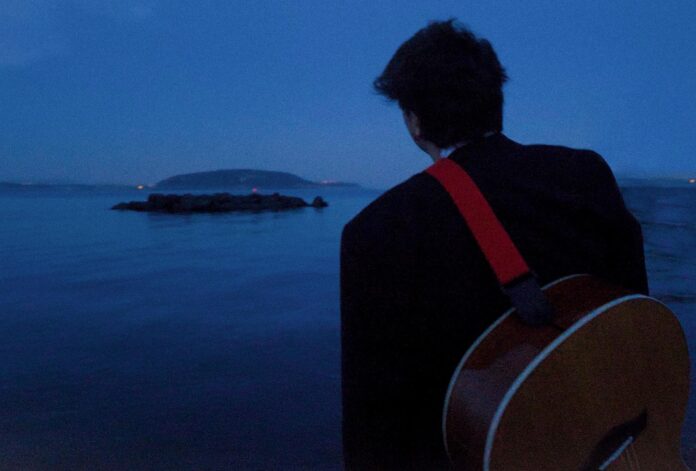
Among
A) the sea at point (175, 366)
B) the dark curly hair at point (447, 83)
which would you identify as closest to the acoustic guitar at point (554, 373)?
the dark curly hair at point (447, 83)

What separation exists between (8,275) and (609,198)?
12283 mm

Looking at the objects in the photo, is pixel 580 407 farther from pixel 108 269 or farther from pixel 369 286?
pixel 108 269

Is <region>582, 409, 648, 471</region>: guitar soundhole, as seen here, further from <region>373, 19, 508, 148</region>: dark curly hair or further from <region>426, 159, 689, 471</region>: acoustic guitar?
<region>373, 19, 508, 148</region>: dark curly hair

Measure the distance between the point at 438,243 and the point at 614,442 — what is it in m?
0.60

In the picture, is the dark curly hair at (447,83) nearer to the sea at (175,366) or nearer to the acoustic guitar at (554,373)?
the acoustic guitar at (554,373)

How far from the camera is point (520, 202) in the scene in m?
1.16

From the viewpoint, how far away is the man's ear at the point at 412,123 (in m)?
1.38

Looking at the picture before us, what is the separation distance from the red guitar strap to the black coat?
3cm

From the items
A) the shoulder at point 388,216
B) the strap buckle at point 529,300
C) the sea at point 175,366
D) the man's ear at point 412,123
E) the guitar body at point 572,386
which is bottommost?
the sea at point 175,366

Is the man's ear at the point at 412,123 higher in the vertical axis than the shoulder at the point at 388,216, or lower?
higher

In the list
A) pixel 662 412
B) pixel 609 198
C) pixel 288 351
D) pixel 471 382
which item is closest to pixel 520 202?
pixel 609 198

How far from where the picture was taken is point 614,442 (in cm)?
117

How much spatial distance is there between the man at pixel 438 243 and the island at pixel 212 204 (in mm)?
40466

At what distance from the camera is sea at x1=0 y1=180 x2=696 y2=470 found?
3.44 meters
